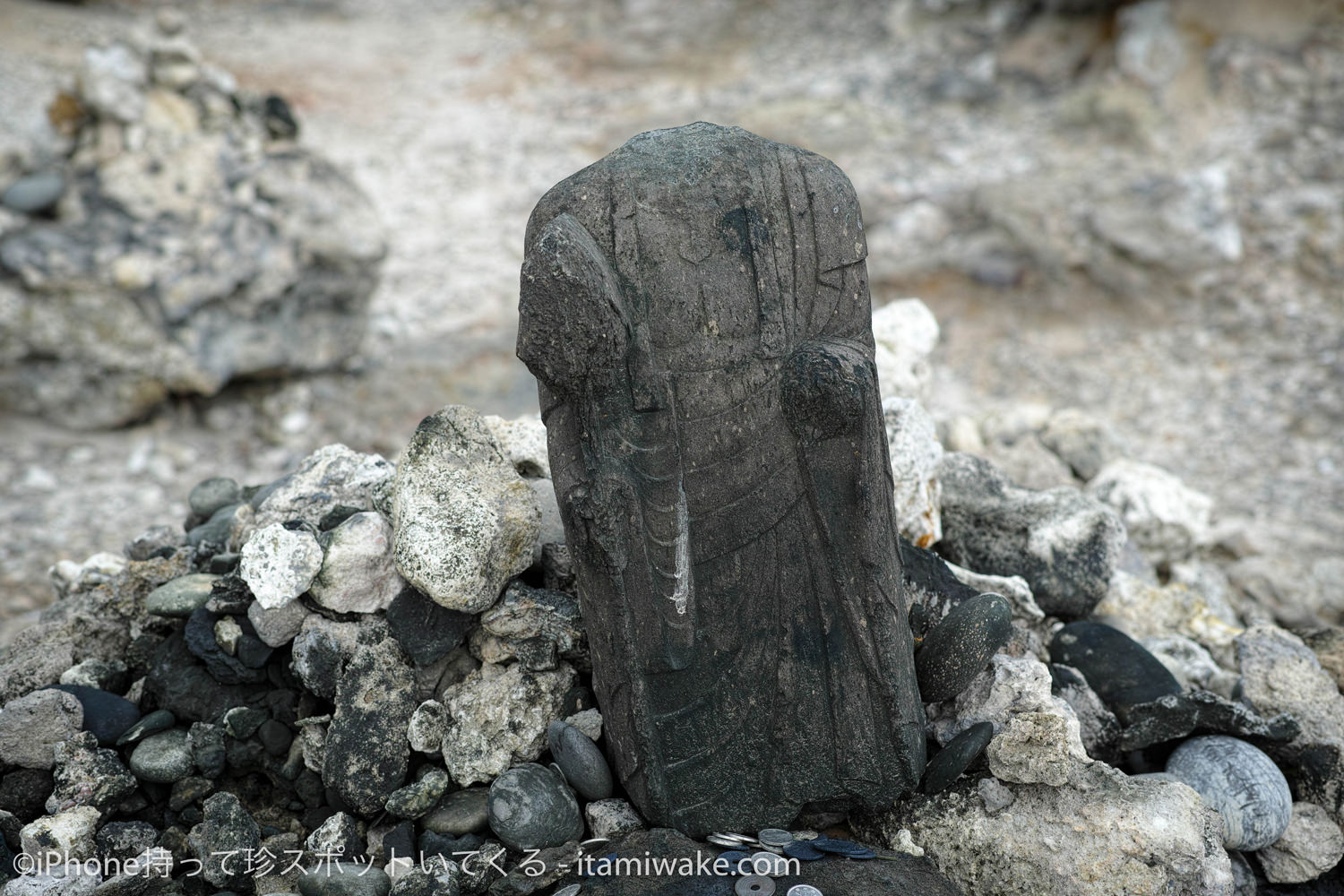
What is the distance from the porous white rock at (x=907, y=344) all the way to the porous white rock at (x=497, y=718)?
2256mm

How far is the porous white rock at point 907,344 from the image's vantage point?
471 centimetres

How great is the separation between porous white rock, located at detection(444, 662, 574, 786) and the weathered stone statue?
31cm

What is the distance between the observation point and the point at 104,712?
334 centimetres

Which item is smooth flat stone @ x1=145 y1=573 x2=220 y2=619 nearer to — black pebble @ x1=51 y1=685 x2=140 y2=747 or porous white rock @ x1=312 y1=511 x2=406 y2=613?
black pebble @ x1=51 y1=685 x2=140 y2=747

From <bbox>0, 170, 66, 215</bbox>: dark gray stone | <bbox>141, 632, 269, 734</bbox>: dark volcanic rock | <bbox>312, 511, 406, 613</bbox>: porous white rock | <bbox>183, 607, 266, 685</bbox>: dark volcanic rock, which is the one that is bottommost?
<bbox>141, 632, 269, 734</bbox>: dark volcanic rock

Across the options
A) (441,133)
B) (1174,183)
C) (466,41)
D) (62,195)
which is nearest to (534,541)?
(62,195)

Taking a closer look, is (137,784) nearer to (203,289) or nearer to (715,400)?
(715,400)

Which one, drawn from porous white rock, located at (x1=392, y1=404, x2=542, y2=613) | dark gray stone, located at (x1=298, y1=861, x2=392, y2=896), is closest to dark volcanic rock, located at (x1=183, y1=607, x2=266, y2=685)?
porous white rock, located at (x1=392, y1=404, x2=542, y2=613)

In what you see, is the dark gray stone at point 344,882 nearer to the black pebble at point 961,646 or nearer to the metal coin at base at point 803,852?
the metal coin at base at point 803,852

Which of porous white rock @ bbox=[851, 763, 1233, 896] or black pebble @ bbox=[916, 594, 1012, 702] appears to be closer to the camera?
porous white rock @ bbox=[851, 763, 1233, 896]

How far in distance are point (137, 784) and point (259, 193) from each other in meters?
5.71

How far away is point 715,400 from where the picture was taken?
9.15 ft

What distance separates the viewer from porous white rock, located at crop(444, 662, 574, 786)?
3.12m

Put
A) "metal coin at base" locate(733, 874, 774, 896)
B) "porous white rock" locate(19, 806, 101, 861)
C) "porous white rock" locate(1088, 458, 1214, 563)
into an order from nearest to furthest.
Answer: "metal coin at base" locate(733, 874, 774, 896) < "porous white rock" locate(19, 806, 101, 861) < "porous white rock" locate(1088, 458, 1214, 563)
